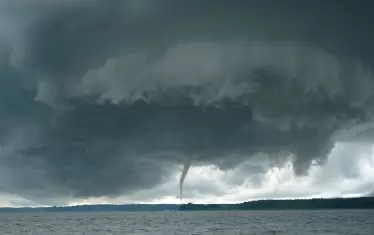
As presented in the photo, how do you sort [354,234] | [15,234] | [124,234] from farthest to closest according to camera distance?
[15,234], [124,234], [354,234]

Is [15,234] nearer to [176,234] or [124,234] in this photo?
[124,234]

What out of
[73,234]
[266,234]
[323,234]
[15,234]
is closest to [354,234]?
[323,234]

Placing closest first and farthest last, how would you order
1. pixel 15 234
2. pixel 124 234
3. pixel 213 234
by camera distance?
pixel 213 234
pixel 124 234
pixel 15 234

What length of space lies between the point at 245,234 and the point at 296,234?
10025mm

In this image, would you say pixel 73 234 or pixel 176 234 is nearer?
pixel 176 234

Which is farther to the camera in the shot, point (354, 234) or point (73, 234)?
point (73, 234)

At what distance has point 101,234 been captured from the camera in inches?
3939

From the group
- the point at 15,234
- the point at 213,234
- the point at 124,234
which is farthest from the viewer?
the point at 15,234

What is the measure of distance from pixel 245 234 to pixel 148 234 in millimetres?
21797

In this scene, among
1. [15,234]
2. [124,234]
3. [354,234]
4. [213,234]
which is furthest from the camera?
[15,234]

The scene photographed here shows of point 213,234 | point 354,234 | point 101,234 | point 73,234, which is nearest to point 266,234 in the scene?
point 213,234

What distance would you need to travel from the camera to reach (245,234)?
89500 mm

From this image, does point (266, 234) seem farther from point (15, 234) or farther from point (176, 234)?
point (15, 234)

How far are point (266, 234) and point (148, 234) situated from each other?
25998 mm
